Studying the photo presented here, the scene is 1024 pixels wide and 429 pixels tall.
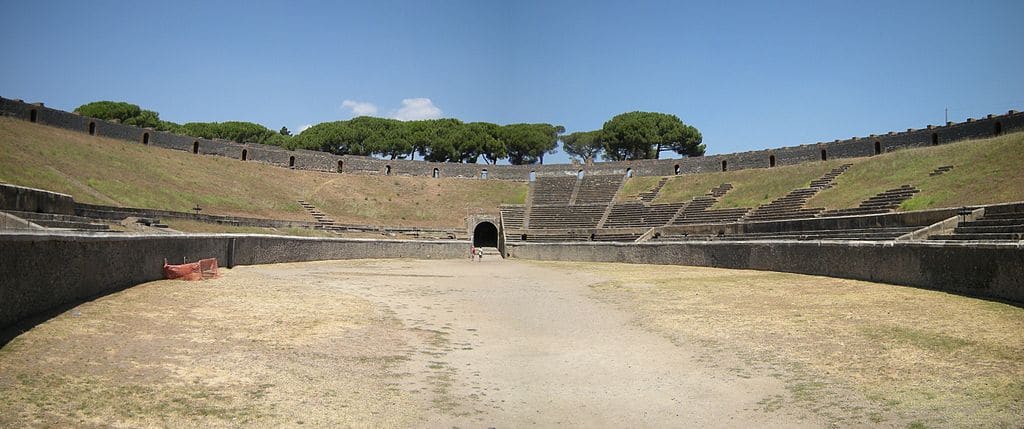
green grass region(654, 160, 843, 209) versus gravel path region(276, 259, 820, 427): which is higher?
green grass region(654, 160, 843, 209)

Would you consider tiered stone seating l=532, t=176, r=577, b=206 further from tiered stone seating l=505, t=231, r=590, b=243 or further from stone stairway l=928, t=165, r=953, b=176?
stone stairway l=928, t=165, r=953, b=176

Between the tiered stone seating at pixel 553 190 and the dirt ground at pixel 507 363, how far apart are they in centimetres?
4152

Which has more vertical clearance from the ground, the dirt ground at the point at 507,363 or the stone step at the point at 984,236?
the stone step at the point at 984,236

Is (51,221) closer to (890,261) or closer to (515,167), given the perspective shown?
(890,261)

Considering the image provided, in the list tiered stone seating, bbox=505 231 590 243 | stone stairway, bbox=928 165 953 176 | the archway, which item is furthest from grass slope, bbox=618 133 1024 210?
the archway

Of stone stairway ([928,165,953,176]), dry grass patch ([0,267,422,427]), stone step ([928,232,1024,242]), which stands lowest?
dry grass patch ([0,267,422,427])

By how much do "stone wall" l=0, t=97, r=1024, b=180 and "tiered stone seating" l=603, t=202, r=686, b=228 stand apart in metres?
10.7

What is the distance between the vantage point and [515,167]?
6388cm

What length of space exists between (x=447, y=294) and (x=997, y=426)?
12108 millimetres

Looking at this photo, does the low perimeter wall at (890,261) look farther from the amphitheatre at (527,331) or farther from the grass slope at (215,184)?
the grass slope at (215,184)

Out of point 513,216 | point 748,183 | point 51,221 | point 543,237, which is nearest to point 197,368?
point 51,221

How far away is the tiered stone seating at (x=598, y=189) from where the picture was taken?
174 feet

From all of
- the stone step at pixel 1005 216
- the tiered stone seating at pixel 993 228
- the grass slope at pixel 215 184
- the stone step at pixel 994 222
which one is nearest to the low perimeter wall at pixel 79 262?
the grass slope at pixel 215 184

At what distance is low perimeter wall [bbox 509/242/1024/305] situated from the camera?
10906 mm
